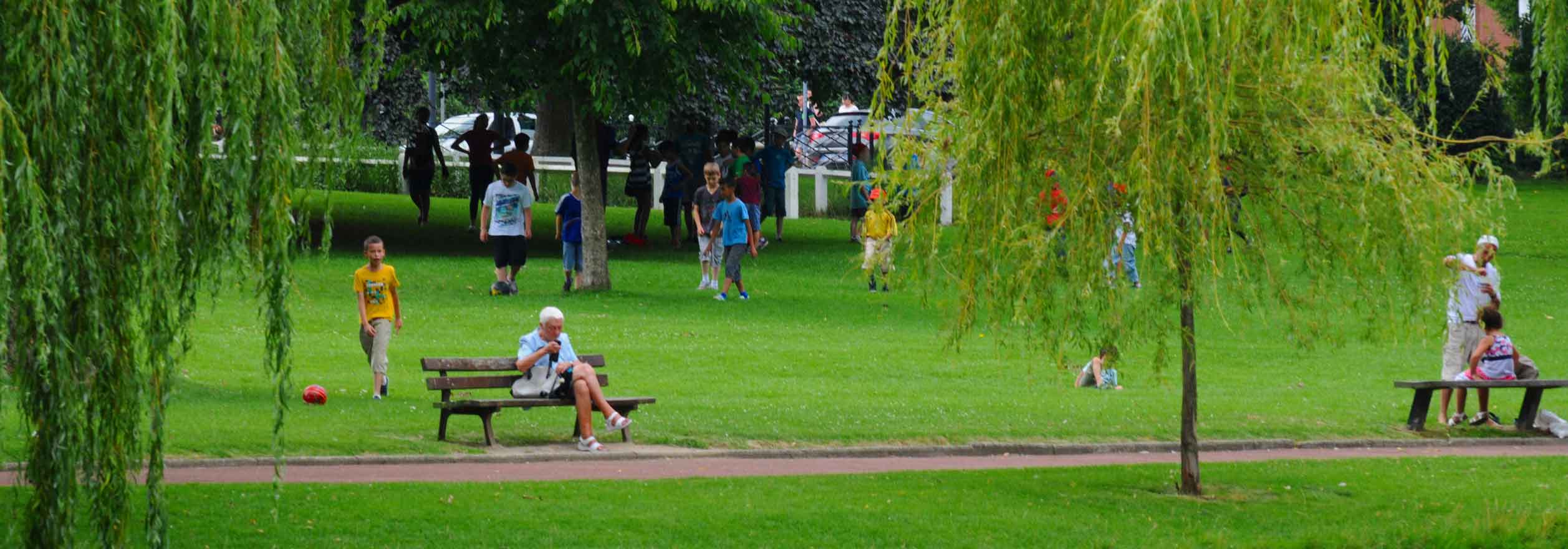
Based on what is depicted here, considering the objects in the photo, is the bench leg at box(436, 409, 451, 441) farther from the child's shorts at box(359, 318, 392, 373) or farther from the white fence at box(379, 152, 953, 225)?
the white fence at box(379, 152, 953, 225)

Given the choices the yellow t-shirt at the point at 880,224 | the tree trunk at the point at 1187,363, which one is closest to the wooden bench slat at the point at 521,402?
the yellow t-shirt at the point at 880,224

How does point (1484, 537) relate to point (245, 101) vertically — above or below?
below

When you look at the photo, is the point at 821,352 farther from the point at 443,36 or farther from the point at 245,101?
the point at 245,101

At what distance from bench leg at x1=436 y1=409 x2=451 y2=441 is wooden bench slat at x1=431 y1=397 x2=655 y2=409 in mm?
47

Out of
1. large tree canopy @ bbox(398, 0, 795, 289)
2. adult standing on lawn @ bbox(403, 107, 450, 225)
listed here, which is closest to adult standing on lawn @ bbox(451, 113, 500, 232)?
adult standing on lawn @ bbox(403, 107, 450, 225)

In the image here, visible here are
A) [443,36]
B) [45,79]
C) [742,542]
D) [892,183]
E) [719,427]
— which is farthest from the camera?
[443,36]

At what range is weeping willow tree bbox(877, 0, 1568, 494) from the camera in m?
11.6

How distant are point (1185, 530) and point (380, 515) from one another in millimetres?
4857

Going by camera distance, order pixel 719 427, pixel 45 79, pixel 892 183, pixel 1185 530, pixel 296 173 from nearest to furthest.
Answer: pixel 45 79
pixel 296 173
pixel 1185 530
pixel 892 183
pixel 719 427

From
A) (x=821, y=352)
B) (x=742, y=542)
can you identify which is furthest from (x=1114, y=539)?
(x=821, y=352)

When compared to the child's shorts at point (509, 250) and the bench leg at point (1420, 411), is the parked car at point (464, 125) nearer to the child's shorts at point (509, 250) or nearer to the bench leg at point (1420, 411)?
the child's shorts at point (509, 250)

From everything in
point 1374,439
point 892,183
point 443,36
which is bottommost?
point 1374,439

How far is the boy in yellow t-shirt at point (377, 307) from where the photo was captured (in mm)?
16516

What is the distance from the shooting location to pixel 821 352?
69.3ft
